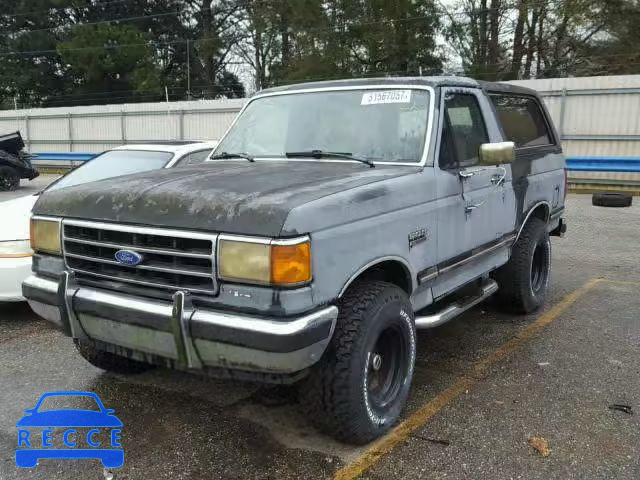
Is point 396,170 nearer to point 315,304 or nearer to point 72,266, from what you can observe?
point 315,304

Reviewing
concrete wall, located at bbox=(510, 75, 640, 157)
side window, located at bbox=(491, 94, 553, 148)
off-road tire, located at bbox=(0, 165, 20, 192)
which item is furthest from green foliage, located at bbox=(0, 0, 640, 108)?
side window, located at bbox=(491, 94, 553, 148)

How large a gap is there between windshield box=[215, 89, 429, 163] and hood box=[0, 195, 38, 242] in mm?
2048

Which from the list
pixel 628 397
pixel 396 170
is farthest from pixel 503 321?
pixel 396 170

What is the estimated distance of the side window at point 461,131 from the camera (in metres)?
4.09

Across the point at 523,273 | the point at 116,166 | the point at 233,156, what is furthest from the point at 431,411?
the point at 116,166

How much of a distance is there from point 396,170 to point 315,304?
125cm

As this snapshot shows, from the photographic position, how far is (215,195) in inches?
118

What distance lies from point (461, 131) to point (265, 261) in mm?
2252

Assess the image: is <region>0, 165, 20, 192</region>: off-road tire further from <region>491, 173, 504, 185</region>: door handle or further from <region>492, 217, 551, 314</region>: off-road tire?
<region>491, 173, 504, 185</region>: door handle

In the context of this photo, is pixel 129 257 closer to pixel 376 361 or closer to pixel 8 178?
pixel 376 361

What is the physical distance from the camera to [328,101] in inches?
171

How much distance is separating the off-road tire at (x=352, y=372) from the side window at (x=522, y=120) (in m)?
2.51

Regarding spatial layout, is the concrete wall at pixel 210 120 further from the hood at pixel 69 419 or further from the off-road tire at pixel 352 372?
the hood at pixel 69 419

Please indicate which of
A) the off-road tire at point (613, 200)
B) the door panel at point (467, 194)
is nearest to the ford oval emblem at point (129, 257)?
the door panel at point (467, 194)
